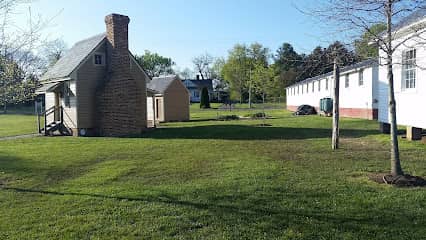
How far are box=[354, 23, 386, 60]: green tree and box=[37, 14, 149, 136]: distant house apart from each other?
1670 centimetres

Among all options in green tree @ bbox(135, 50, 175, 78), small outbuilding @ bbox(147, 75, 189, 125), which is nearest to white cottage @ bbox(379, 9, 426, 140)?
small outbuilding @ bbox(147, 75, 189, 125)

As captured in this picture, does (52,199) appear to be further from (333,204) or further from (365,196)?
(365,196)

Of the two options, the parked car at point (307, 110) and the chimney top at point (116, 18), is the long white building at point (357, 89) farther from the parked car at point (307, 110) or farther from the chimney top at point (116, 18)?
the chimney top at point (116, 18)

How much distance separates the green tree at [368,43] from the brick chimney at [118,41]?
57.0ft

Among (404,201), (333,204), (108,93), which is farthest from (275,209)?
(108,93)

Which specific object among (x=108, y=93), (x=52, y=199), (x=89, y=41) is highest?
(x=89, y=41)

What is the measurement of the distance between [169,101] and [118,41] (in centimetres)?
1286

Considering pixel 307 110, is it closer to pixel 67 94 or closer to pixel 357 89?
pixel 357 89

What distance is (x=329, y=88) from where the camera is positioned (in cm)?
3741

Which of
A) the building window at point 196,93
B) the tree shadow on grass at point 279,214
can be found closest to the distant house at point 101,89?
the tree shadow on grass at point 279,214

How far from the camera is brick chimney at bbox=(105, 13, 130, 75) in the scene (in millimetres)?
24844

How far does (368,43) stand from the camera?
9148 mm

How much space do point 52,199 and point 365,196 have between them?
572 centimetres

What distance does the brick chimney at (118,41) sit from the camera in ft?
81.5
